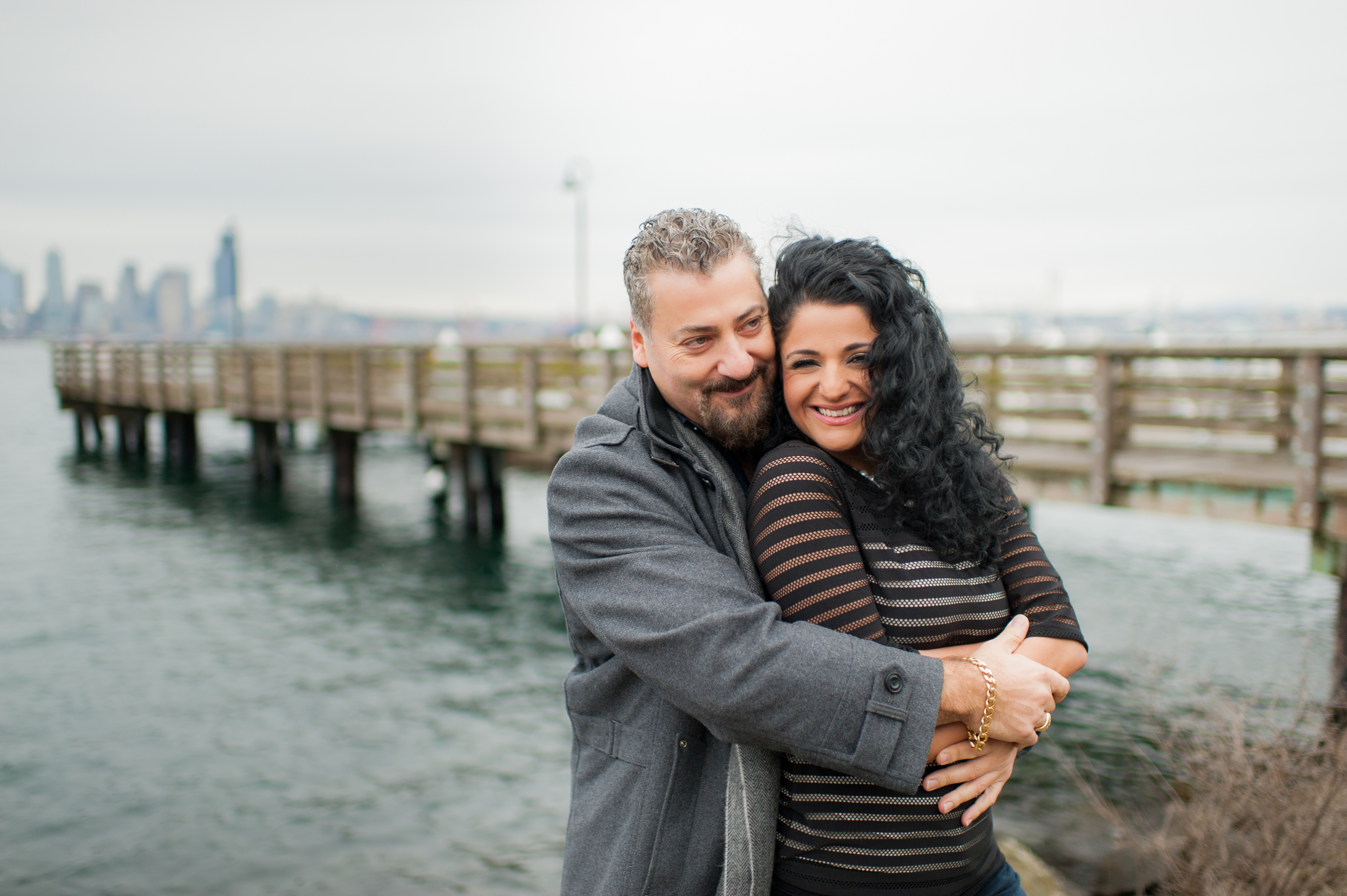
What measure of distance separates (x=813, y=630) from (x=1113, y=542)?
16.0m

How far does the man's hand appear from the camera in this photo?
1809mm

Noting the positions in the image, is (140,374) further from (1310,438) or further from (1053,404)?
(1310,438)

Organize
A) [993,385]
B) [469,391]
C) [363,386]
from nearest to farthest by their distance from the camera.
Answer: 1. [993,385]
2. [469,391]
3. [363,386]

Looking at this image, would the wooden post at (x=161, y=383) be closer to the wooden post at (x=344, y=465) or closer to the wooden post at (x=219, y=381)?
the wooden post at (x=219, y=381)

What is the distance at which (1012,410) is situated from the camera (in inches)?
406

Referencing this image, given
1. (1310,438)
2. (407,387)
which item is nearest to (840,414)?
(1310,438)

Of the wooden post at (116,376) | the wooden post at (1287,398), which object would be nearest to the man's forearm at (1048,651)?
the wooden post at (1287,398)

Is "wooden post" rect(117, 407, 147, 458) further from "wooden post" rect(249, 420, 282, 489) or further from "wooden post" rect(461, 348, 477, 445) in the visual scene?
"wooden post" rect(461, 348, 477, 445)

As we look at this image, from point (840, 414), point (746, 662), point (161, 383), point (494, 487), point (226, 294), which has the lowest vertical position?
point (494, 487)

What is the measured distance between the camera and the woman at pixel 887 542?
189 cm

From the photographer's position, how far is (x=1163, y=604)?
40.5ft

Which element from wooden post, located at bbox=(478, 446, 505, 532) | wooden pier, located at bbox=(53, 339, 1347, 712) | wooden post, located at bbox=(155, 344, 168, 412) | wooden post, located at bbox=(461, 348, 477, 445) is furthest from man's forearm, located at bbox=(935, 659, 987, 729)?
wooden post, located at bbox=(155, 344, 168, 412)

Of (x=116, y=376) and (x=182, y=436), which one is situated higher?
(x=116, y=376)

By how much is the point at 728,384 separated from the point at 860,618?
0.57 meters
